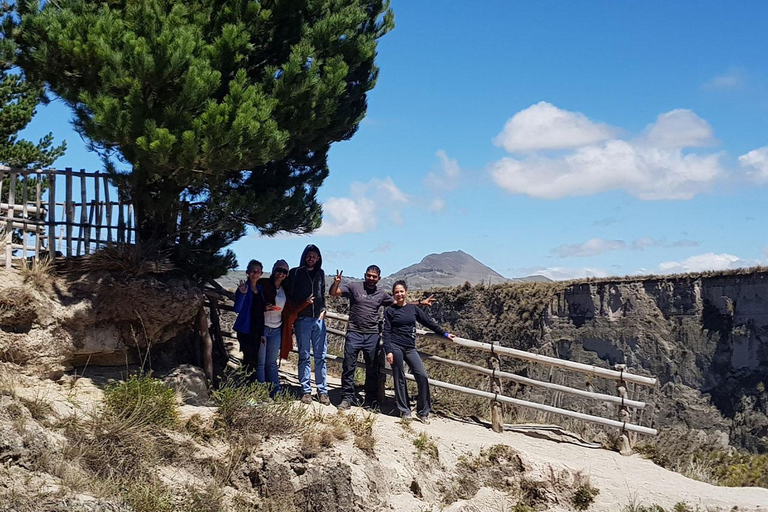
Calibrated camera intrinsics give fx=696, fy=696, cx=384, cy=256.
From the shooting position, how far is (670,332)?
1838 centimetres

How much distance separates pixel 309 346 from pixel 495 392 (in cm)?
282

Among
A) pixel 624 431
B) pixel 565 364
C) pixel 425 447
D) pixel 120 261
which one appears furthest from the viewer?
pixel 565 364

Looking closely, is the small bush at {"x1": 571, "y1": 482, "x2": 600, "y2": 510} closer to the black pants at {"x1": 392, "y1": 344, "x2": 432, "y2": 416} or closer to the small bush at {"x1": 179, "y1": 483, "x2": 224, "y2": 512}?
the black pants at {"x1": 392, "y1": 344, "x2": 432, "y2": 416}

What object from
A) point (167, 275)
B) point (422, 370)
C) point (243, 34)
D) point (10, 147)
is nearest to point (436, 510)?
point (422, 370)

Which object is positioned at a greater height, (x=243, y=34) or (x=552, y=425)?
(x=243, y=34)

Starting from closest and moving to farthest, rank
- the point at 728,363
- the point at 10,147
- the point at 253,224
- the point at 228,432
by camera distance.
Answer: the point at 228,432, the point at 253,224, the point at 10,147, the point at 728,363

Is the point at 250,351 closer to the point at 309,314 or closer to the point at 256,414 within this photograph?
the point at 309,314

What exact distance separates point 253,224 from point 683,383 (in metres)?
13.1

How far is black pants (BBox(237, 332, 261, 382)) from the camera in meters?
8.85

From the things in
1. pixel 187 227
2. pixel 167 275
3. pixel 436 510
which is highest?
pixel 187 227

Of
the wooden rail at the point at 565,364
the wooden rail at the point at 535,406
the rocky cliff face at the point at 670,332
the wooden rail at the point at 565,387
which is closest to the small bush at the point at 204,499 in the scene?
the wooden rail at the point at 535,406

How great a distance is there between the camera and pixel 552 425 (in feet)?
34.1

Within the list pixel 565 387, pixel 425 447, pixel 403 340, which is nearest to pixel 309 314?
pixel 403 340

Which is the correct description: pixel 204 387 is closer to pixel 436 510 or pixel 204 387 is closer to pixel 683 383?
pixel 436 510
